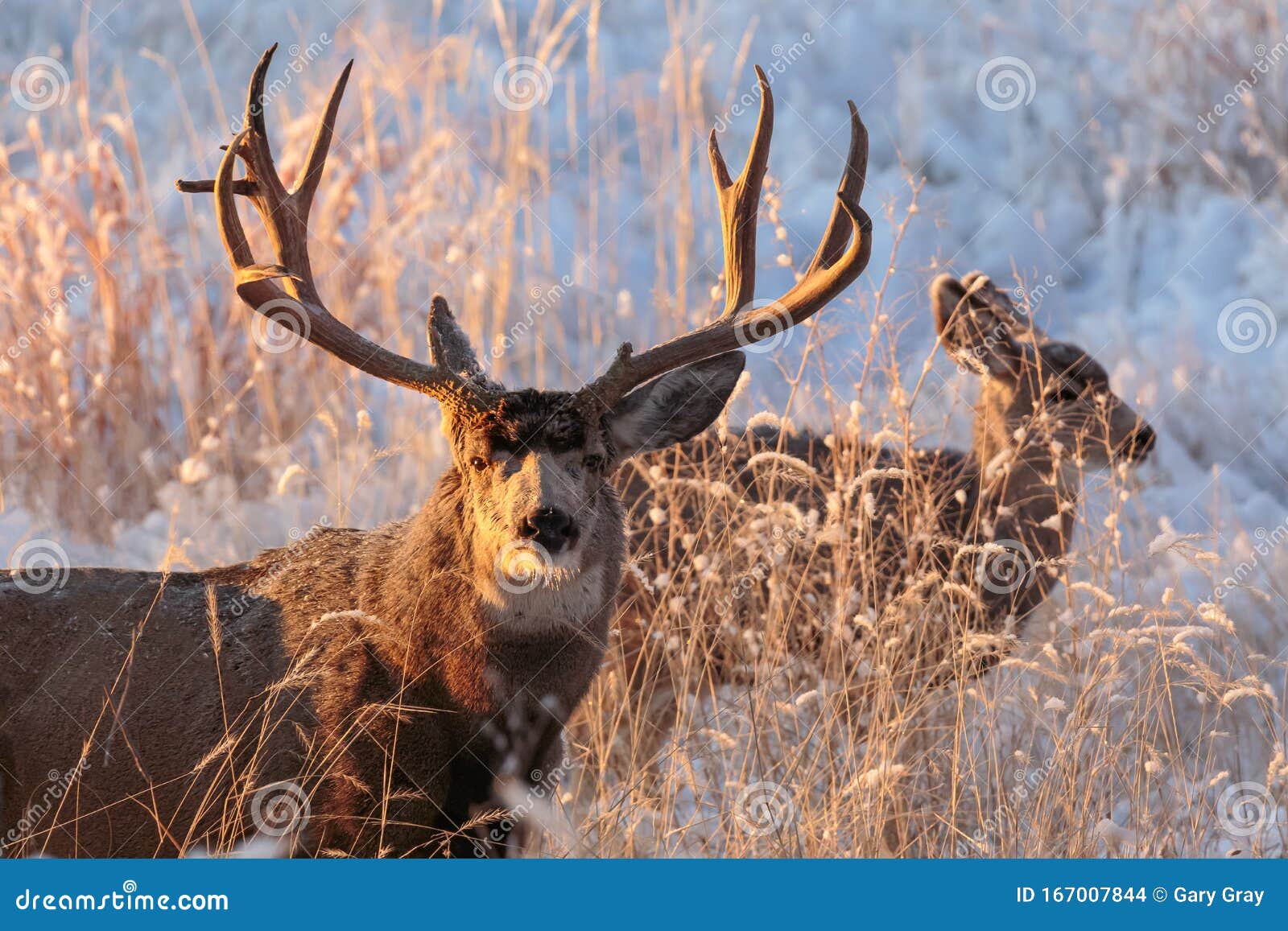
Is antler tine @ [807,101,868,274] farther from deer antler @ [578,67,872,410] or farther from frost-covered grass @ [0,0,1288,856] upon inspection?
frost-covered grass @ [0,0,1288,856]

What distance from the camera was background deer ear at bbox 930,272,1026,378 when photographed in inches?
336

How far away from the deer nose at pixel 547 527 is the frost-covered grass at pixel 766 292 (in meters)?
0.99

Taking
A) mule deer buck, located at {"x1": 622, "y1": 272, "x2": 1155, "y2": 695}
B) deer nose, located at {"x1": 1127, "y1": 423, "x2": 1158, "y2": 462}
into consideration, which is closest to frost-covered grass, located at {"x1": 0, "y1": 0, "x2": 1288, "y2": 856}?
mule deer buck, located at {"x1": 622, "y1": 272, "x2": 1155, "y2": 695}

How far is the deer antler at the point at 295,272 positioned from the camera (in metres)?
5.49

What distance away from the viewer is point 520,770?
5285mm

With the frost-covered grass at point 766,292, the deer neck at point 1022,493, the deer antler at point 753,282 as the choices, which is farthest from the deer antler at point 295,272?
the deer neck at point 1022,493

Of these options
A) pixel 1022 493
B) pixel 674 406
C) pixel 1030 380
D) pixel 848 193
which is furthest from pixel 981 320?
pixel 848 193

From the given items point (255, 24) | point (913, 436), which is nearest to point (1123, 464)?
point (913, 436)

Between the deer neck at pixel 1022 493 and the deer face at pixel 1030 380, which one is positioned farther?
the deer face at pixel 1030 380

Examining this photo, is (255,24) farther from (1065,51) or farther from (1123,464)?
(1123,464)

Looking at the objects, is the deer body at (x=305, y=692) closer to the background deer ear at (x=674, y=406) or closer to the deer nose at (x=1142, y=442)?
the background deer ear at (x=674, y=406)

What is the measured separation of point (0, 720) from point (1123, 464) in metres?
4.49

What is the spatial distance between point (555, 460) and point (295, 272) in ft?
3.79

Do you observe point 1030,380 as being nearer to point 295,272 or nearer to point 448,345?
point 448,345
